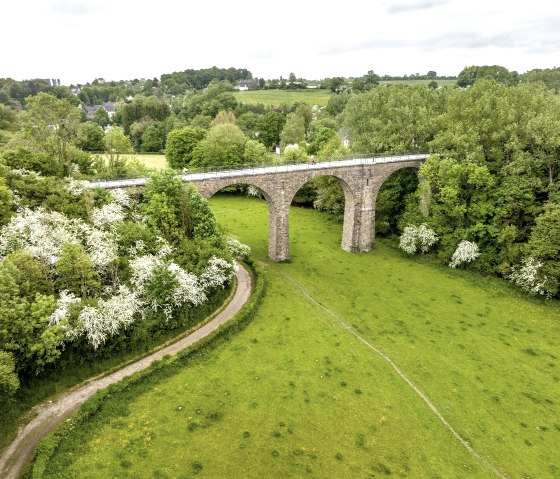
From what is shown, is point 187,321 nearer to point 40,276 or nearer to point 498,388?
point 40,276

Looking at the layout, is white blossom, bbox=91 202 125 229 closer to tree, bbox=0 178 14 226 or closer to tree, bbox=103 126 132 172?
tree, bbox=0 178 14 226

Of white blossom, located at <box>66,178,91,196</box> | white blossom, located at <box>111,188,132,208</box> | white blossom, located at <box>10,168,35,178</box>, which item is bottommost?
white blossom, located at <box>111,188,132,208</box>

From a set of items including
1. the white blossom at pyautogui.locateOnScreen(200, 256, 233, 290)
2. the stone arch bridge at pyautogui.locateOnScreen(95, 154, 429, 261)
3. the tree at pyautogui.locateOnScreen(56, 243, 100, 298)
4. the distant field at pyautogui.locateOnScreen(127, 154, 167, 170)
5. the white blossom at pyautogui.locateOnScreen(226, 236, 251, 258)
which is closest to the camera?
the tree at pyautogui.locateOnScreen(56, 243, 100, 298)

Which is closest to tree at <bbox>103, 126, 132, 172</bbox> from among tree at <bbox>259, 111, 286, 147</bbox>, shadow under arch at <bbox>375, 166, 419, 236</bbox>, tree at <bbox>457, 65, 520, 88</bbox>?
shadow under arch at <bbox>375, 166, 419, 236</bbox>

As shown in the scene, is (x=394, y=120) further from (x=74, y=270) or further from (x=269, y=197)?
(x=74, y=270)

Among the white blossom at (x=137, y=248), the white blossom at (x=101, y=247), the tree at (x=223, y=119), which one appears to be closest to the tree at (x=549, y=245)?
the white blossom at (x=137, y=248)

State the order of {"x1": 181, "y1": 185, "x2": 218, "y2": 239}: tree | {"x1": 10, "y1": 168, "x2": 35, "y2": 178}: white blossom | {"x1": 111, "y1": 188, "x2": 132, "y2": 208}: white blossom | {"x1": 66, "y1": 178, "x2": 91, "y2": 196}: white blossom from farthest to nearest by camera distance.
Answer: {"x1": 181, "y1": 185, "x2": 218, "y2": 239}: tree < {"x1": 111, "y1": 188, "x2": 132, "y2": 208}: white blossom < {"x1": 66, "y1": 178, "x2": 91, "y2": 196}: white blossom < {"x1": 10, "y1": 168, "x2": 35, "y2": 178}: white blossom

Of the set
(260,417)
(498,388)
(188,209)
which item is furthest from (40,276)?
(498,388)

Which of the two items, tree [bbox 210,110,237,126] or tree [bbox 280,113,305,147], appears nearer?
tree [bbox 210,110,237,126]
